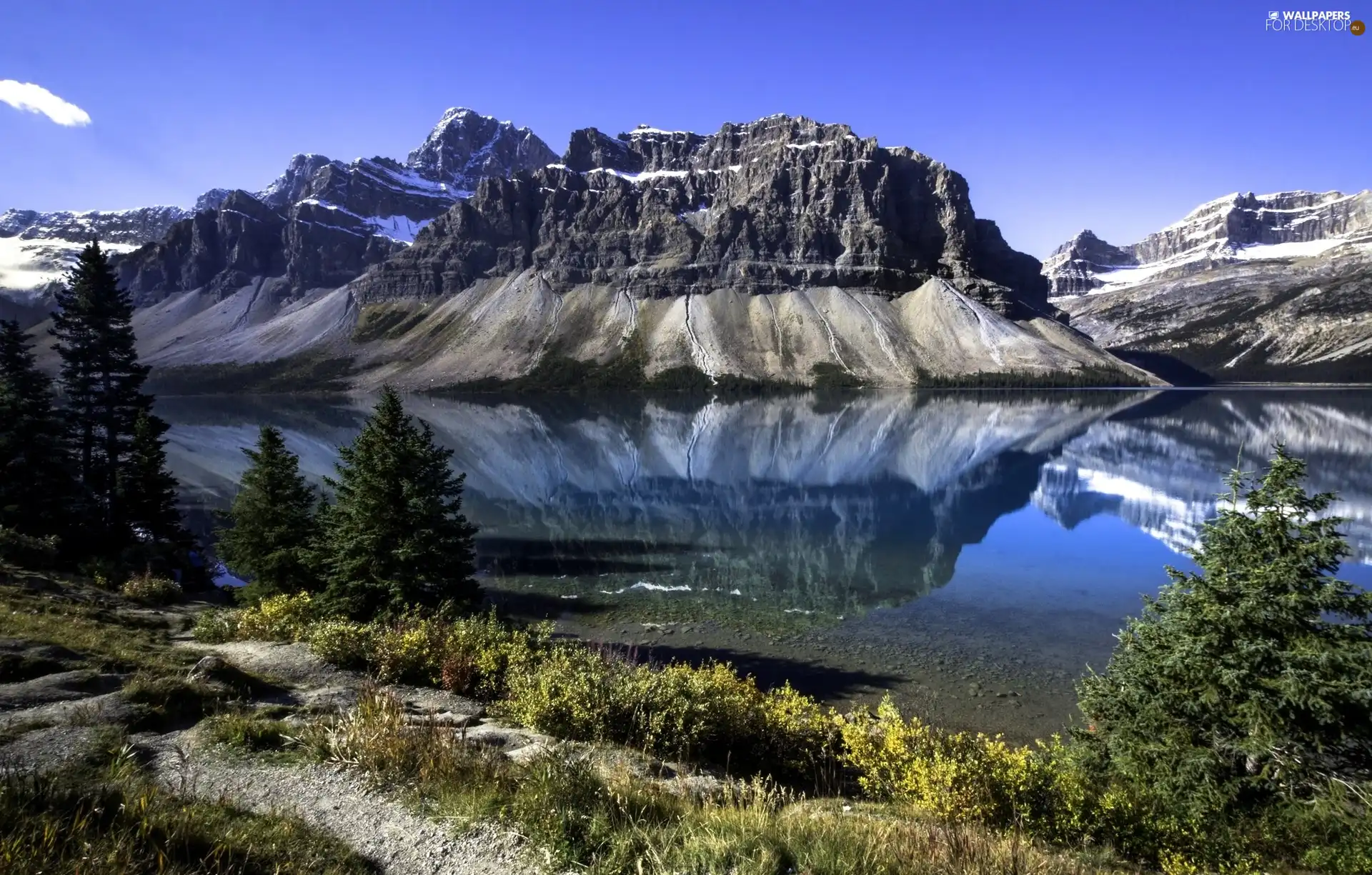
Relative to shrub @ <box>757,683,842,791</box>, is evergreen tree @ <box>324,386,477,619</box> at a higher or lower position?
higher

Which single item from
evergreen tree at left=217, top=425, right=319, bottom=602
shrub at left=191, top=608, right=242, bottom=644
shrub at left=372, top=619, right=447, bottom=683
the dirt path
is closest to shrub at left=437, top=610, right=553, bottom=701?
shrub at left=372, top=619, right=447, bottom=683

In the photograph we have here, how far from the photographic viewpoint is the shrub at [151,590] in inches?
858

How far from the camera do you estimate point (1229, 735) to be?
9797 mm

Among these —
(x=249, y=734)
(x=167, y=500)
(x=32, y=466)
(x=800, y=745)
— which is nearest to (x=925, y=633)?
(x=800, y=745)

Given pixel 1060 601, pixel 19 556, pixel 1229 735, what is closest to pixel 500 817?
pixel 1229 735

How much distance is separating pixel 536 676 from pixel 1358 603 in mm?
13257

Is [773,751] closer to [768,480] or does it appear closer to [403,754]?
[403,754]

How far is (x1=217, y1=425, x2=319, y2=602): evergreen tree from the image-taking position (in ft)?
78.8

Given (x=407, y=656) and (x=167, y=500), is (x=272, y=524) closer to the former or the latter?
(x=167, y=500)

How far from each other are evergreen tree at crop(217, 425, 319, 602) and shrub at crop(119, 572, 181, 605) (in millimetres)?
2184

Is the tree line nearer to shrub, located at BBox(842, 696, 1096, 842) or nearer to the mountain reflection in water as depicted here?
the mountain reflection in water

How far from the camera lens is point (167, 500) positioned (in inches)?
1266

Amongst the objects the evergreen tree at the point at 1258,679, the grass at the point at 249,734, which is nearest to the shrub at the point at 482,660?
the grass at the point at 249,734

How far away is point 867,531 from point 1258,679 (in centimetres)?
3389
